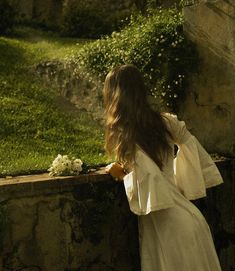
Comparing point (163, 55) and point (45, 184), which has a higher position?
point (163, 55)

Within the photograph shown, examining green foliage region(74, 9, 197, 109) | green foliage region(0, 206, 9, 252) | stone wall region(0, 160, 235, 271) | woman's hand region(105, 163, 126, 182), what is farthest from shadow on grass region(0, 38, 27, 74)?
green foliage region(0, 206, 9, 252)

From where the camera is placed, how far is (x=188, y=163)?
4172 millimetres

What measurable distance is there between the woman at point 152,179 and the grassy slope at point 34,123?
123 cm

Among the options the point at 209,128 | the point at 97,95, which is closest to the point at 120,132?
the point at 209,128

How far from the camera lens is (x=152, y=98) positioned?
6332mm

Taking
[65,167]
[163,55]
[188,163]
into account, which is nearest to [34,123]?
[163,55]

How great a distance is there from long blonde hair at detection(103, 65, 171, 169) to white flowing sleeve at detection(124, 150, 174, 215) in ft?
0.23

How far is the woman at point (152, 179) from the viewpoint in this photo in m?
3.78

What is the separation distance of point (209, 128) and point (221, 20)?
3.54 feet

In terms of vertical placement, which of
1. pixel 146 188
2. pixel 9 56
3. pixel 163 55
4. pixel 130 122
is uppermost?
pixel 9 56

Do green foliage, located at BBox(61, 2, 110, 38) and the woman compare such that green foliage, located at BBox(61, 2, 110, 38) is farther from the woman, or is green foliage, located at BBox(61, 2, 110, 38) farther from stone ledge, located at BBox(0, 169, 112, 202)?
the woman

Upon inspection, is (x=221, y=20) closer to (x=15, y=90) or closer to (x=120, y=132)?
(x=120, y=132)

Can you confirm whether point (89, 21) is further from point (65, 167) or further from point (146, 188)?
point (146, 188)

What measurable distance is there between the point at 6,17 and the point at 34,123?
4934 millimetres
